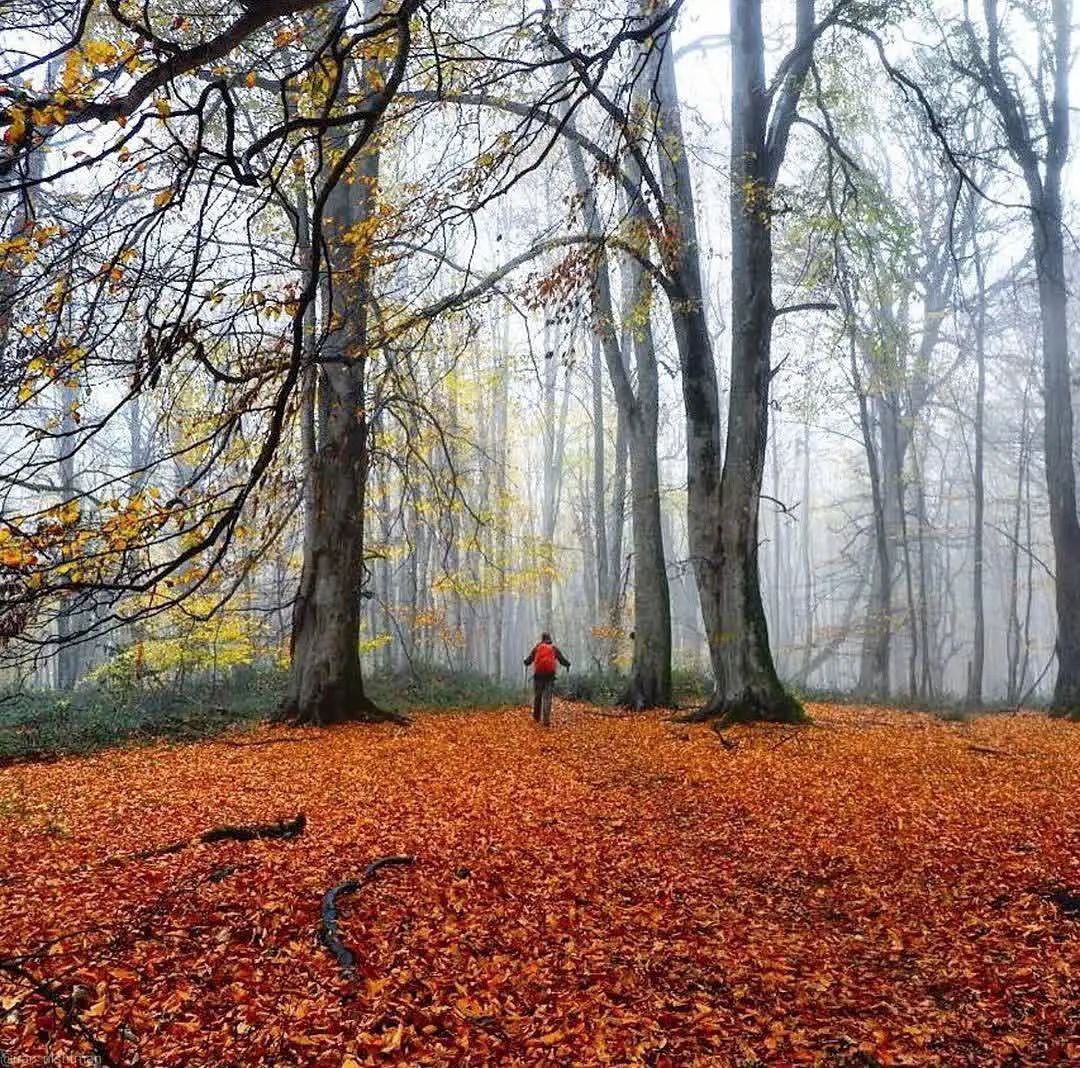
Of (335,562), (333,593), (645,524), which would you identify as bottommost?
(333,593)

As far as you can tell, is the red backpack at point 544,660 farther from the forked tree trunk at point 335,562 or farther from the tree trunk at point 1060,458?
the tree trunk at point 1060,458

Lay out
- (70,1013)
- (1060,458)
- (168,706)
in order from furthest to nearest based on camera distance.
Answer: (1060,458) → (168,706) → (70,1013)

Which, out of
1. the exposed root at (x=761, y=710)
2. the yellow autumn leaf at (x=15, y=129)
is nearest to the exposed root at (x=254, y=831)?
the yellow autumn leaf at (x=15, y=129)

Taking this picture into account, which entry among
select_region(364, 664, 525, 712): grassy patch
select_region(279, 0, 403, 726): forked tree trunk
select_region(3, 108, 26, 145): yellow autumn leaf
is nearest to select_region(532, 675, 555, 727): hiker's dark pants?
select_region(279, 0, 403, 726): forked tree trunk

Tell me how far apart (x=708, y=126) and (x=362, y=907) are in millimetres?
13235

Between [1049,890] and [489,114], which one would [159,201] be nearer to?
[1049,890]

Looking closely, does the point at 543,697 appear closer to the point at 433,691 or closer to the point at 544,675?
the point at 544,675

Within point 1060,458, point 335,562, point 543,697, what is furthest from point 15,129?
point 1060,458

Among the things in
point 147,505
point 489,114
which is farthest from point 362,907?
point 489,114

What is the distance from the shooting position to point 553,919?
388 centimetres

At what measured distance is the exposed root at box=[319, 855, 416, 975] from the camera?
331 centimetres

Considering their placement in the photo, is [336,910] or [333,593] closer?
[336,910]

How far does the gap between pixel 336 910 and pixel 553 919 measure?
1.08 m

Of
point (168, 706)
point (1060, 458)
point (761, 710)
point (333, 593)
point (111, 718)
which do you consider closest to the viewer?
point (761, 710)
